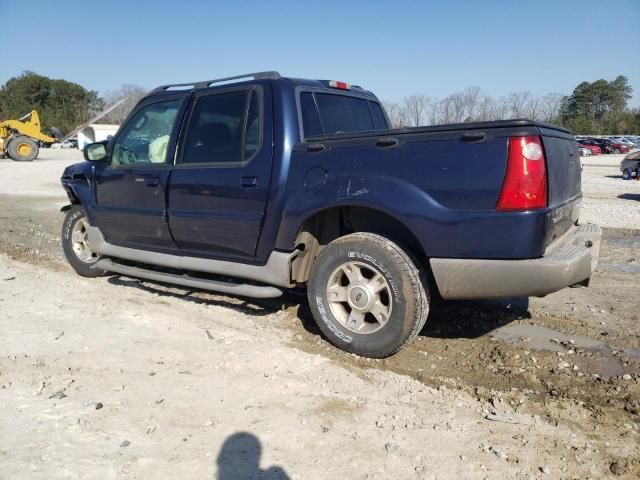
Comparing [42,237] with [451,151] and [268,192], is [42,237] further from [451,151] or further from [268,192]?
[451,151]

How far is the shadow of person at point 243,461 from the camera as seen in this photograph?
7.89ft

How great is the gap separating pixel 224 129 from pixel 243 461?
2799mm

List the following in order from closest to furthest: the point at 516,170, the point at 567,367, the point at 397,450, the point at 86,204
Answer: the point at 397,450 → the point at 516,170 → the point at 567,367 → the point at 86,204

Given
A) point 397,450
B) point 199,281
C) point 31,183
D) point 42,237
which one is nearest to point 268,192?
point 199,281

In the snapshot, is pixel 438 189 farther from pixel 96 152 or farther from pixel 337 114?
pixel 96 152

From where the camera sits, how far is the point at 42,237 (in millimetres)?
8383

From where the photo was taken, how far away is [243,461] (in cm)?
252

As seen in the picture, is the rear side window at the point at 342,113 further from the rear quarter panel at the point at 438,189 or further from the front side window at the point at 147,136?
the front side window at the point at 147,136

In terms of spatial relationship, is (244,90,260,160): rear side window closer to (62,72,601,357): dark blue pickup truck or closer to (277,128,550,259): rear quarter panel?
(62,72,601,357): dark blue pickup truck

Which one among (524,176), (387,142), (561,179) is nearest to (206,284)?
(387,142)

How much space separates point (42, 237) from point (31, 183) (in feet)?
36.3

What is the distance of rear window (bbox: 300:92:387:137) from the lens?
4207 millimetres

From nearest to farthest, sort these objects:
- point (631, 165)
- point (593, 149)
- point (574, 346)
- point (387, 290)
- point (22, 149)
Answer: point (387, 290), point (574, 346), point (631, 165), point (22, 149), point (593, 149)

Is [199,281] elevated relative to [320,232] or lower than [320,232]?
lower
